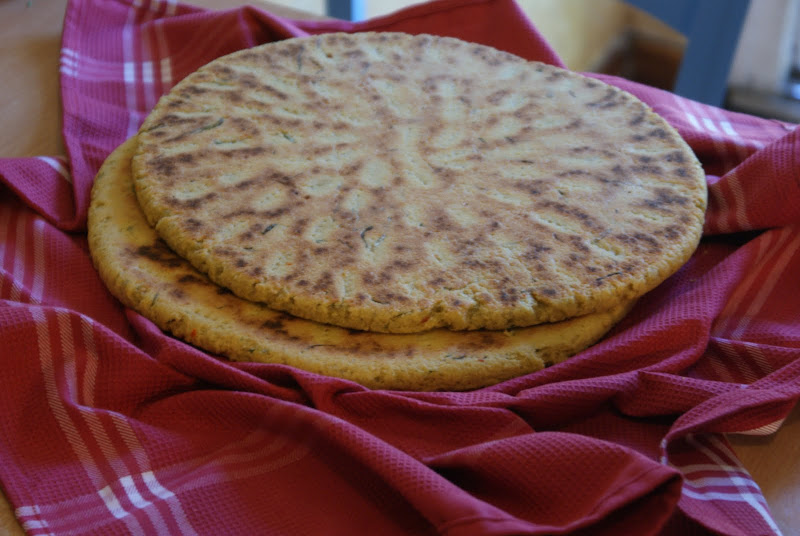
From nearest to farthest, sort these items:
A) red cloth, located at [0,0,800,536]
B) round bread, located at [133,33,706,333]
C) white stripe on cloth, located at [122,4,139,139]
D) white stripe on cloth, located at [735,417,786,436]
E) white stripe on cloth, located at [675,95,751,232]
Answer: red cloth, located at [0,0,800,536]
white stripe on cloth, located at [735,417,786,436]
round bread, located at [133,33,706,333]
white stripe on cloth, located at [675,95,751,232]
white stripe on cloth, located at [122,4,139,139]

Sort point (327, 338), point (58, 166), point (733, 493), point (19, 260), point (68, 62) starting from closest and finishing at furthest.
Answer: point (733, 493) → point (327, 338) → point (19, 260) → point (58, 166) → point (68, 62)

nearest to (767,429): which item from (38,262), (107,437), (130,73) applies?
(107,437)

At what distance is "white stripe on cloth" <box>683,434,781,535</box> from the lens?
2.73ft

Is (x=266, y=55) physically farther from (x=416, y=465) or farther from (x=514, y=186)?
(x=416, y=465)

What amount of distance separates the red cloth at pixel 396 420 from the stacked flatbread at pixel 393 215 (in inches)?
2.1

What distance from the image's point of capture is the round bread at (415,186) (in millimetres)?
1025

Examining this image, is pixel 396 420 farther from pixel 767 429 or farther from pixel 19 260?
pixel 19 260

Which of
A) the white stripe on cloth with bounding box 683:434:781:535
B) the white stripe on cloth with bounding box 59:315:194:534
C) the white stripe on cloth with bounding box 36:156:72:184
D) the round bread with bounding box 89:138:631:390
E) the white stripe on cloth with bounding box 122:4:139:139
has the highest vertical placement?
the white stripe on cloth with bounding box 122:4:139:139

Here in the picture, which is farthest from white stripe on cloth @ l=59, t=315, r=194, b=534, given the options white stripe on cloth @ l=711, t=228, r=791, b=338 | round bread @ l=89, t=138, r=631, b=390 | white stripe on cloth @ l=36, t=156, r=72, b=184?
A: white stripe on cloth @ l=711, t=228, r=791, b=338

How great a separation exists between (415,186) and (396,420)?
40 cm

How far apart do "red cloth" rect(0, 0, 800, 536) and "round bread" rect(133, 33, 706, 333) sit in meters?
0.10

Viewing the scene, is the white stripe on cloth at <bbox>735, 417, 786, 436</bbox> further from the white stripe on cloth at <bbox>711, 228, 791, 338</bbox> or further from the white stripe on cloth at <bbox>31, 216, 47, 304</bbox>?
the white stripe on cloth at <bbox>31, 216, 47, 304</bbox>

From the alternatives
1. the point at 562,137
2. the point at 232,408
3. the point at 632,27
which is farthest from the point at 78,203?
the point at 632,27

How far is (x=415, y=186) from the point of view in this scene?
120 centimetres
